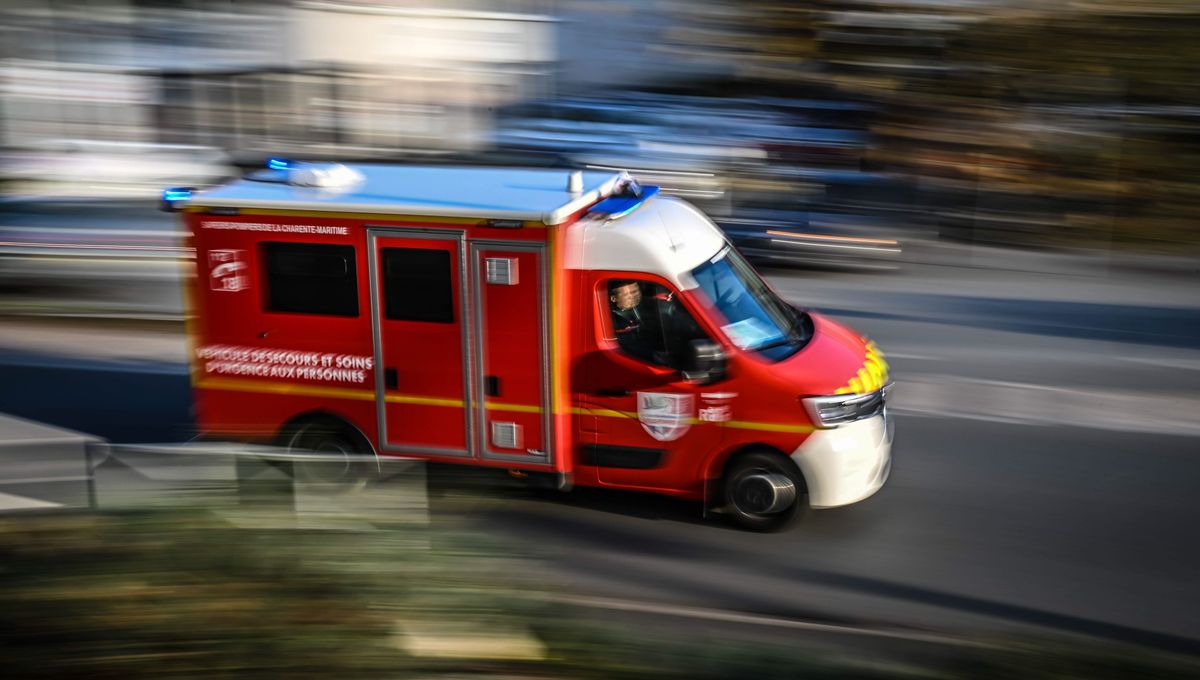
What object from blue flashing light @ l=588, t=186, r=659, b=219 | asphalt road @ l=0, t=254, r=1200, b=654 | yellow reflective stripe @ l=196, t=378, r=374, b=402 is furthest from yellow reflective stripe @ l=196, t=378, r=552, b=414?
blue flashing light @ l=588, t=186, r=659, b=219

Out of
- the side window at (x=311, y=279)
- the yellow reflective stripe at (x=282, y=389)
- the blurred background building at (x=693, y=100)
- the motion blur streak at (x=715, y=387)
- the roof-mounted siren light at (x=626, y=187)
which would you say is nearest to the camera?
the motion blur streak at (x=715, y=387)

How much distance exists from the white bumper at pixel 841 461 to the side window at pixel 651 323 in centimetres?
98

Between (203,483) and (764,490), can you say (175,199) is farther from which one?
(764,490)

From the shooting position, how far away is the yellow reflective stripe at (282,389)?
7750 mm

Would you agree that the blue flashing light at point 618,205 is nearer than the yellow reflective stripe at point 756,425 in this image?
No

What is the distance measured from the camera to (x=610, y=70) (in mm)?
→ 25938

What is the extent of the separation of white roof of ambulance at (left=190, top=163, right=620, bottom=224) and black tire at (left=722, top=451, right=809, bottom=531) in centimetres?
201

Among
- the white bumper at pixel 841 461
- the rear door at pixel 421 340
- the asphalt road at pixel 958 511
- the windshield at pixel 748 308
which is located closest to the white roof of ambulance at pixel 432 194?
the rear door at pixel 421 340

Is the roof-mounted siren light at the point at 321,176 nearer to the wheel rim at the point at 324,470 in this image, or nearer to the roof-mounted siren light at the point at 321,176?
the roof-mounted siren light at the point at 321,176

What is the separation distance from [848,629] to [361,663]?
3176 mm

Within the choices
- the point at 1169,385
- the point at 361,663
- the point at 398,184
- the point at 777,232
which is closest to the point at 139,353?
the point at 398,184

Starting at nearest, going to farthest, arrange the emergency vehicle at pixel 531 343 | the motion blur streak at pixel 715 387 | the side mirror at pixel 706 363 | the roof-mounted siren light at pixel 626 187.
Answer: the motion blur streak at pixel 715 387 → the side mirror at pixel 706 363 → the emergency vehicle at pixel 531 343 → the roof-mounted siren light at pixel 626 187

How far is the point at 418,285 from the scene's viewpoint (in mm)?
7488

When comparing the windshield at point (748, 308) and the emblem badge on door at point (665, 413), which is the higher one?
the windshield at point (748, 308)
